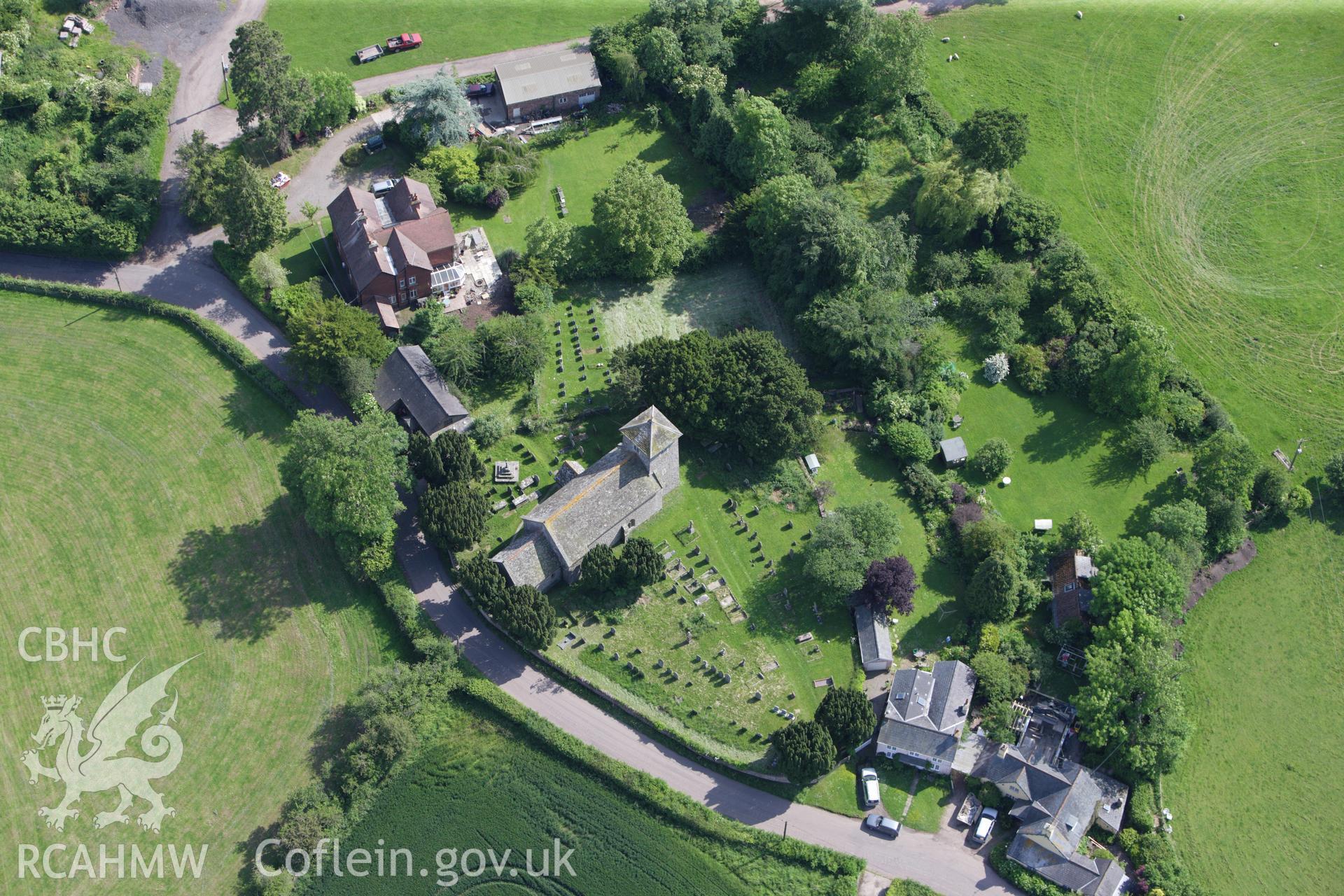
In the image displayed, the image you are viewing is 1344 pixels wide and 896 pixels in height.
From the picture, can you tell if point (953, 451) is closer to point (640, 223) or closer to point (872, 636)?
point (872, 636)

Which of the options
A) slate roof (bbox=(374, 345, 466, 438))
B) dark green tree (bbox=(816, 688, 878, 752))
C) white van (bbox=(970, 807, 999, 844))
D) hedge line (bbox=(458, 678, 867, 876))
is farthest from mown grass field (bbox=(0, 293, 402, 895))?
white van (bbox=(970, 807, 999, 844))

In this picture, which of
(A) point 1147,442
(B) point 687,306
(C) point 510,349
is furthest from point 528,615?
(A) point 1147,442

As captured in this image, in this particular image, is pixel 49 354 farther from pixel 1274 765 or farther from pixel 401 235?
pixel 1274 765

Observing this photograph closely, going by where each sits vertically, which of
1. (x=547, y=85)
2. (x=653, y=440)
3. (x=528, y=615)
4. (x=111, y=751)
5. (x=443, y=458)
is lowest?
(x=111, y=751)

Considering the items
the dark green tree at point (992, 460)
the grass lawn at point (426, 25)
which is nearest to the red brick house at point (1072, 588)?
the dark green tree at point (992, 460)

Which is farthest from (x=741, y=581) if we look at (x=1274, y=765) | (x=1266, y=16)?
(x=1266, y=16)
